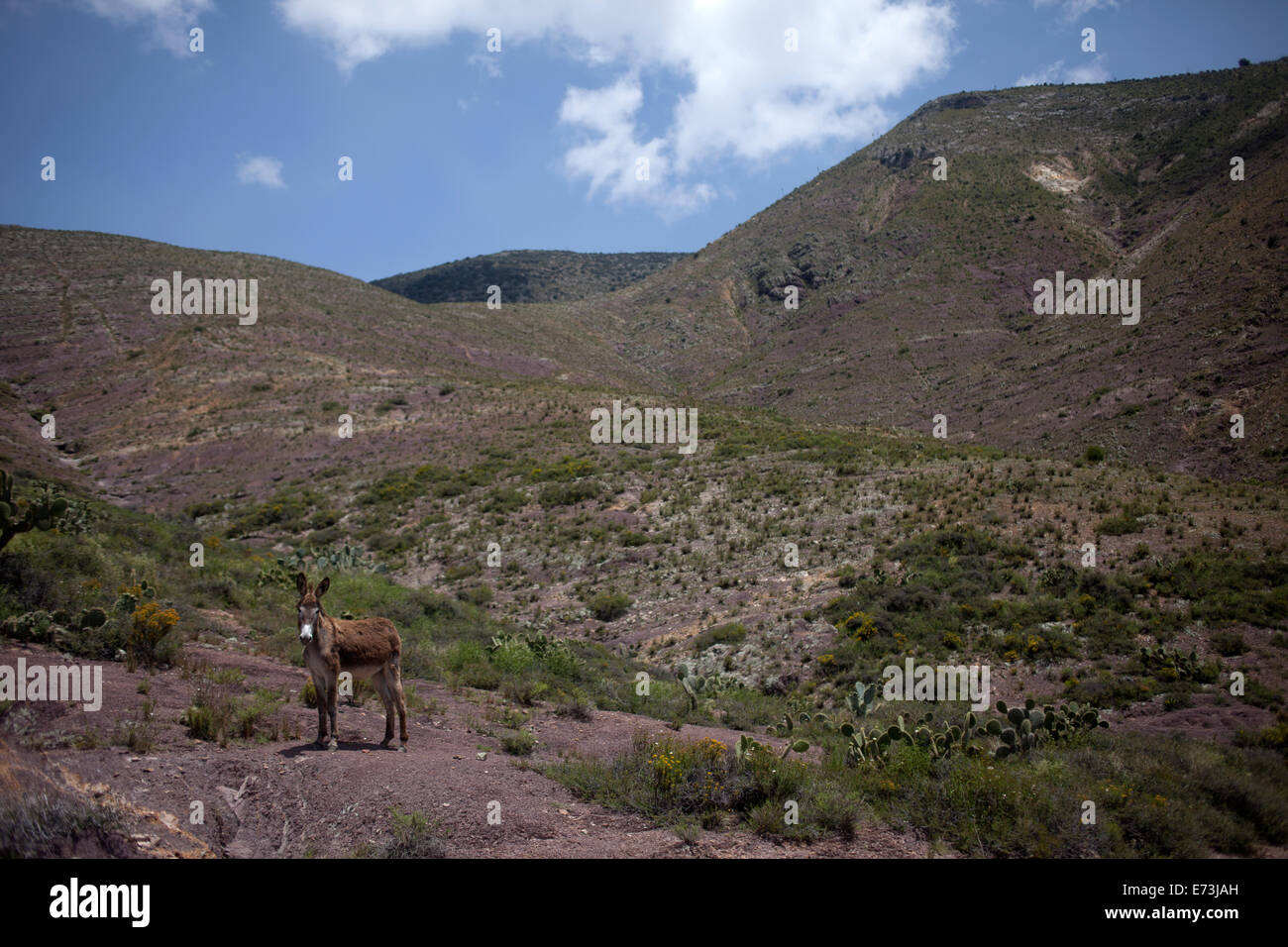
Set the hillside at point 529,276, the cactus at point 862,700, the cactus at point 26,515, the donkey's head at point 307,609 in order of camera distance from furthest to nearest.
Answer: the hillside at point 529,276
the cactus at point 862,700
the cactus at point 26,515
the donkey's head at point 307,609

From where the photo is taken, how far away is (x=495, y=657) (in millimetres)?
12727

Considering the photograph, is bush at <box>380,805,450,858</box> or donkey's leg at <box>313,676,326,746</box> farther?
donkey's leg at <box>313,676,326,746</box>

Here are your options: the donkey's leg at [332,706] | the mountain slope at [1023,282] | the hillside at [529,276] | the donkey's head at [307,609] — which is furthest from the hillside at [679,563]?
the hillside at [529,276]

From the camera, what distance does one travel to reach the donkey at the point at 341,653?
6.89 m

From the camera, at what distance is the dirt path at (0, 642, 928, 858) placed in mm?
5246

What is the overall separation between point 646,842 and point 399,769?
2526mm

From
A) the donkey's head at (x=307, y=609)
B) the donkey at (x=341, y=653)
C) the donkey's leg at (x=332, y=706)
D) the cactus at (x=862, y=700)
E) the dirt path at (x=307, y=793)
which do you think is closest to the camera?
the dirt path at (x=307, y=793)

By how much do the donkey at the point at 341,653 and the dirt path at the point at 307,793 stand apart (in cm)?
43

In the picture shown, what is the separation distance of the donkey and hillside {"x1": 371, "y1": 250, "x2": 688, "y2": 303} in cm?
12164

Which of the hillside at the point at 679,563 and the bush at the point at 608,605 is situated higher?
the hillside at the point at 679,563

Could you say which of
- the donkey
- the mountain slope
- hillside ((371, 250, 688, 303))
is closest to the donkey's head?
the donkey

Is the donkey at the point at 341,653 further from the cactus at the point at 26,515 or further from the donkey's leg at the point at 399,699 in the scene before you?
the cactus at the point at 26,515

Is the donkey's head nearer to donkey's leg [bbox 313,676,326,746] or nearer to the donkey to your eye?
the donkey
